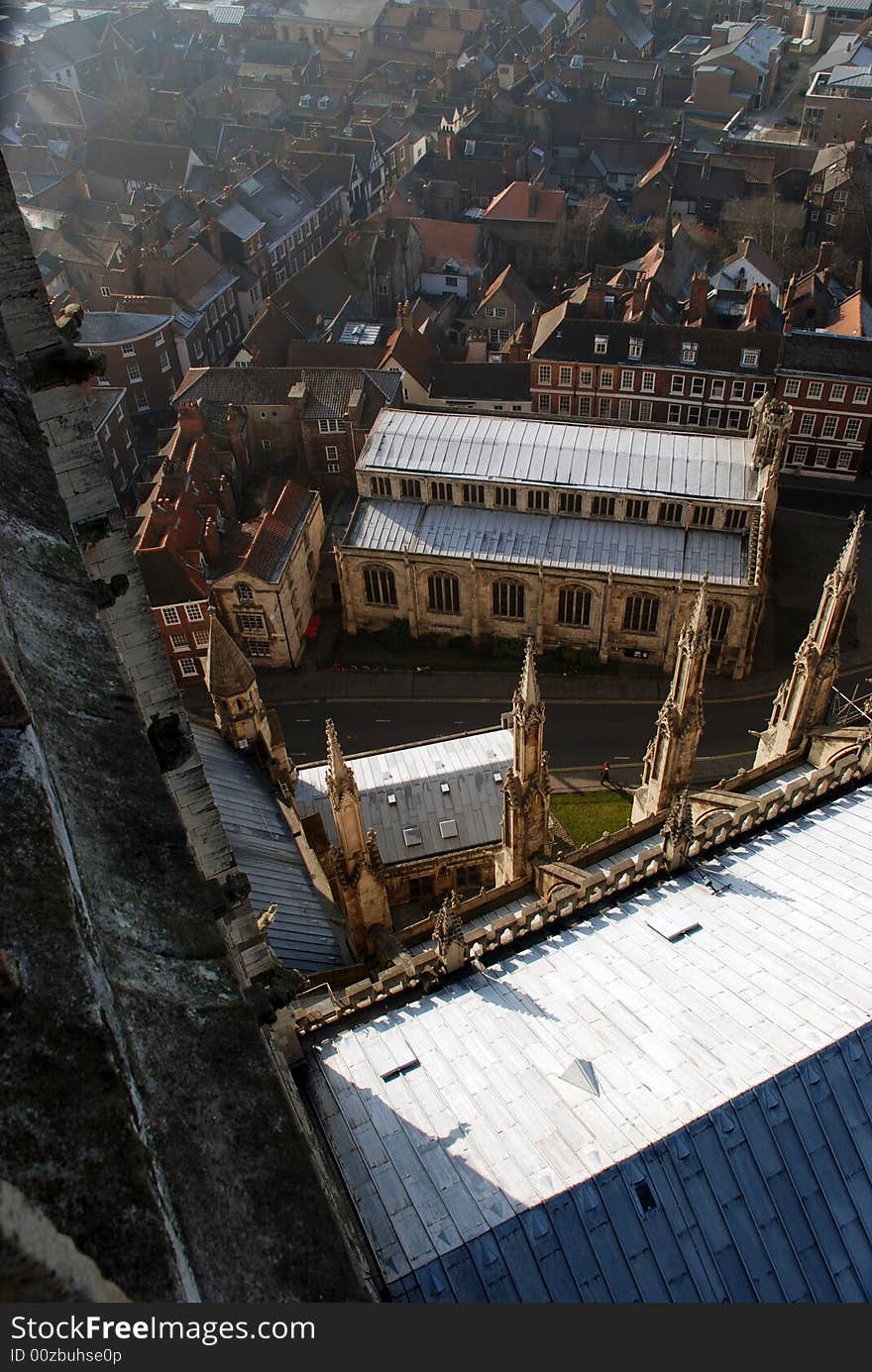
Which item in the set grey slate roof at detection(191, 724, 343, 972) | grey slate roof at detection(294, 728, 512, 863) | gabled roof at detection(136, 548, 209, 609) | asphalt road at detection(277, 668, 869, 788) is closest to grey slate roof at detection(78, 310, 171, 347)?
gabled roof at detection(136, 548, 209, 609)

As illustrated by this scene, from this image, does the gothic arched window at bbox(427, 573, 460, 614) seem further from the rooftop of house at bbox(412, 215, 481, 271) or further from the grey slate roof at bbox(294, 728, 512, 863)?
the rooftop of house at bbox(412, 215, 481, 271)

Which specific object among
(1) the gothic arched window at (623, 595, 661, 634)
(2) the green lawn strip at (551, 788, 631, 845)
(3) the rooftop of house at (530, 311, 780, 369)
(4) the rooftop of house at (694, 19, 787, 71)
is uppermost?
(4) the rooftop of house at (694, 19, 787, 71)

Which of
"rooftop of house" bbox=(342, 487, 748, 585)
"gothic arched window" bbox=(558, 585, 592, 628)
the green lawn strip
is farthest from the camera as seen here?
"gothic arched window" bbox=(558, 585, 592, 628)

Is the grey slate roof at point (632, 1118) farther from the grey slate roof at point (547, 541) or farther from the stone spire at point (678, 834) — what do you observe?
the grey slate roof at point (547, 541)

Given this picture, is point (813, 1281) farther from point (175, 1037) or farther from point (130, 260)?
point (130, 260)

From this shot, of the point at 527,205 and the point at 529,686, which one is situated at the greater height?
the point at 527,205

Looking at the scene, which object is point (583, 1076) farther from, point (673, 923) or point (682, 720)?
point (682, 720)

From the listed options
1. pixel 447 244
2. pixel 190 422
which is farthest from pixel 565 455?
pixel 447 244
